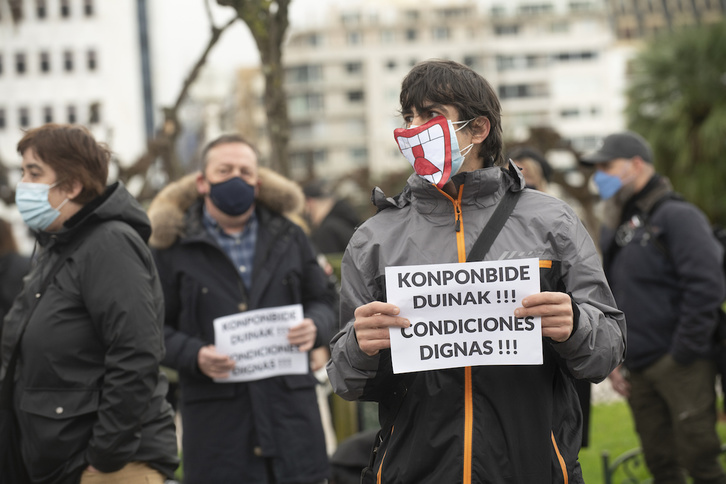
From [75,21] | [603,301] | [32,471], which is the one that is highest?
[75,21]

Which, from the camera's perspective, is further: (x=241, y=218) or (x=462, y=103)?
(x=241, y=218)

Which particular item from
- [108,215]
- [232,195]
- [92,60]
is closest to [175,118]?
[232,195]

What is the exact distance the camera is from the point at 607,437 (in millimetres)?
8641

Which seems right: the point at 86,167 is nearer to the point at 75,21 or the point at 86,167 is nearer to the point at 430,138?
the point at 430,138

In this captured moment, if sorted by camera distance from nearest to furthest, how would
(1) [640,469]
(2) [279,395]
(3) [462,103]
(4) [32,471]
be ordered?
(3) [462,103] < (4) [32,471] < (2) [279,395] < (1) [640,469]

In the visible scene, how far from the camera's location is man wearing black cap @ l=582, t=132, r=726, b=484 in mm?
5207

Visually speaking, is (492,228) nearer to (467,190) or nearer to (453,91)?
(467,190)

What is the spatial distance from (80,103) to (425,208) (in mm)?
74097

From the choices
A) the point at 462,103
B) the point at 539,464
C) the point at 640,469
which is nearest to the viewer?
the point at 539,464

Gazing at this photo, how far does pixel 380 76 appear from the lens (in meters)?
105

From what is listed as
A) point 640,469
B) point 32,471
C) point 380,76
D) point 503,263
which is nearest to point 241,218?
point 32,471

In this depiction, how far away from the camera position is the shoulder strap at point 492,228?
281 cm

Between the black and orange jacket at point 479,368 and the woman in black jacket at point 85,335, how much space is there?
0.97 m

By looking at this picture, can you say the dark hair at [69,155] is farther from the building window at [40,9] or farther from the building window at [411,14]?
the building window at [411,14]
